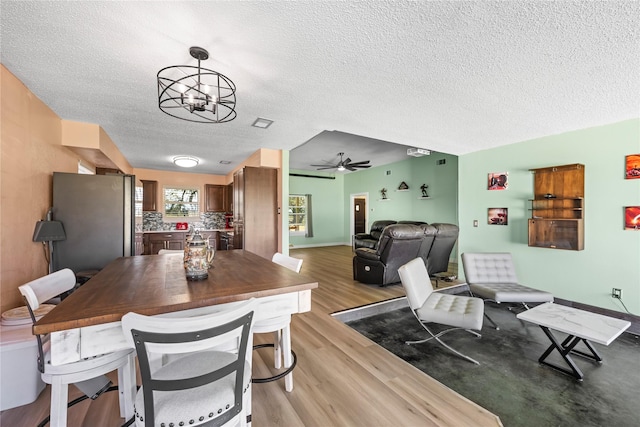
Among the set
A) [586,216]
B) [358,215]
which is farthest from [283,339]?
[358,215]

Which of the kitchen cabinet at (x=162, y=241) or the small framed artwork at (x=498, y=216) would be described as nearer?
the small framed artwork at (x=498, y=216)

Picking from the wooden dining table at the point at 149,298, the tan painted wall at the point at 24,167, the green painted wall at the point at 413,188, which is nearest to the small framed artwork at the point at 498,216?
the green painted wall at the point at 413,188

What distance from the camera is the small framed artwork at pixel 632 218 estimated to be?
9.70 ft

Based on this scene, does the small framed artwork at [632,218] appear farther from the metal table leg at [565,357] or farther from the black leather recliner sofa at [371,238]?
the black leather recliner sofa at [371,238]

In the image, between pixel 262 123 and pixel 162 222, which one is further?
pixel 162 222

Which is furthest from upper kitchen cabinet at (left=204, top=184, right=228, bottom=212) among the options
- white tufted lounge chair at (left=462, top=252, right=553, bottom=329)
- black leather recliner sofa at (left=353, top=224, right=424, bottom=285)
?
white tufted lounge chair at (left=462, top=252, right=553, bottom=329)

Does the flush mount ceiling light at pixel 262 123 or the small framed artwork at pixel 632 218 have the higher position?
the flush mount ceiling light at pixel 262 123

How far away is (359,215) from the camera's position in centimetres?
1007

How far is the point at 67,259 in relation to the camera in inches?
113

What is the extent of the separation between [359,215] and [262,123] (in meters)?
7.23

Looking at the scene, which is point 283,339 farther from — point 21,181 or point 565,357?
point 21,181

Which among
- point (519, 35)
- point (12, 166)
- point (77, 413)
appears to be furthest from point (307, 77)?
point (77, 413)

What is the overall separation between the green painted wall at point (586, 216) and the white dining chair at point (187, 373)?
4.48m

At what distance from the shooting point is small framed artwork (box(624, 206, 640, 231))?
296cm
